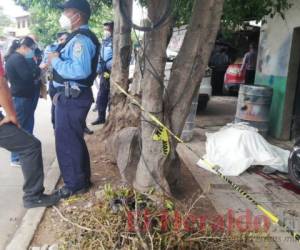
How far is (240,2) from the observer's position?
20.4ft

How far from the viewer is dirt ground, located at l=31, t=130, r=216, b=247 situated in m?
3.55

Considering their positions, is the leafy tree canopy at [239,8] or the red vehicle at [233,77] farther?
the red vehicle at [233,77]

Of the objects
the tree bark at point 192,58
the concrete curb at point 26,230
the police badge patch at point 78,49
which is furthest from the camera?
the police badge patch at point 78,49

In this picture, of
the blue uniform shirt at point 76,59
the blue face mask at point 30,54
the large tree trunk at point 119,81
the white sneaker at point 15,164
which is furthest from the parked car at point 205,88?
the blue uniform shirt at point 76,59

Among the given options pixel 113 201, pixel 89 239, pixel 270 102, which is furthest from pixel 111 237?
pixel 270 102

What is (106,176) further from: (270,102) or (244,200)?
(270,102)

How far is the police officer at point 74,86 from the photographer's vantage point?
13.0ft

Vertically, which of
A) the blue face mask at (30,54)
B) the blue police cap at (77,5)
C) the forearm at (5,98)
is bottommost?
the forearm at (5,98)

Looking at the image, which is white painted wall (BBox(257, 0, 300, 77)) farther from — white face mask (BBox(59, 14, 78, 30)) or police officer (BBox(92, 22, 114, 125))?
white face mask (BBox(59, 14, 78, 30))

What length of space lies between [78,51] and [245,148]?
298 cm

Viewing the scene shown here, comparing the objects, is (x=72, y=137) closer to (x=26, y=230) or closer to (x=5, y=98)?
(x=5, y=98)

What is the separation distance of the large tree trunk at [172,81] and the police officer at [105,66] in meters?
4.08

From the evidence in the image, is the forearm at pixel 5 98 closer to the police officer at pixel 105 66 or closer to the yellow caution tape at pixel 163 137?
the yellow caution tape at pixel 163 137

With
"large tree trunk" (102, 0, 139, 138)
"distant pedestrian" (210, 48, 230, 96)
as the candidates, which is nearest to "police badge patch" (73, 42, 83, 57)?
"large tree trunk" (102, 0, 139, 138)
